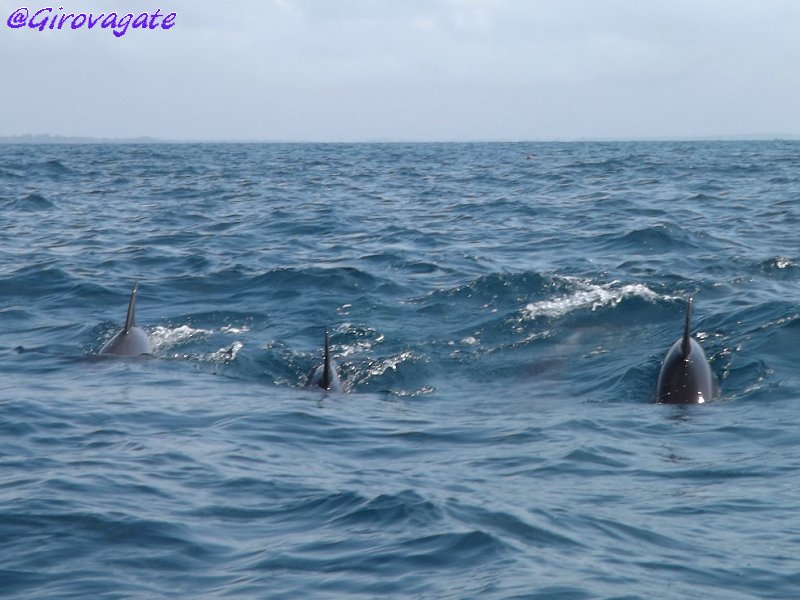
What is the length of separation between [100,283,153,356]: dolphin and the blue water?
0.24 meters

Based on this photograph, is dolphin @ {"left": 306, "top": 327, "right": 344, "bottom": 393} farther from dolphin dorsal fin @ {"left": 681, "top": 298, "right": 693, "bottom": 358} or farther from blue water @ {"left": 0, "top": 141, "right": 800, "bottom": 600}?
dolphin dorsal fin @ {"left": 681, "top": 298, "right": 693, "bottom": 358}

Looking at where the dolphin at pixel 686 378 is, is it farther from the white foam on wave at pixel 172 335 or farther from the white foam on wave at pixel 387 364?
the white foam on wave at pixel 172 335

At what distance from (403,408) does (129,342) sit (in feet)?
13.7

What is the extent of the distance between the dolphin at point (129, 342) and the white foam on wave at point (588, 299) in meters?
5.29

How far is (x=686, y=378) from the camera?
38.2 feet

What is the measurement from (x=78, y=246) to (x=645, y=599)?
18.4 meters

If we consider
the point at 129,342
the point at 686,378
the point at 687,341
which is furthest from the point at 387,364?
the point at 686,378

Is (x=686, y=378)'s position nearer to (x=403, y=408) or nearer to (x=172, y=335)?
(x=403, y=408)

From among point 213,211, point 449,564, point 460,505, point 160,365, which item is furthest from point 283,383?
point 213,211

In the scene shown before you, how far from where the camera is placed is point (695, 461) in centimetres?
912

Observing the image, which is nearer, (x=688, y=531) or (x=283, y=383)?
(x=688, y=531)

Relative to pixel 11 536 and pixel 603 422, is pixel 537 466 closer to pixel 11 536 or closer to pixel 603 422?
pixel 603 422

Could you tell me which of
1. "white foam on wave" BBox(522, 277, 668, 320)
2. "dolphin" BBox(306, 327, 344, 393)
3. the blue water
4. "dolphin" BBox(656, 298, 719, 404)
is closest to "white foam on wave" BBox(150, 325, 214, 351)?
the blue water

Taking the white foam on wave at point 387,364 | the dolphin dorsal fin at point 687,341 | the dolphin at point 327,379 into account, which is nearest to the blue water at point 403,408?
the white foam on wave at point 387,364
